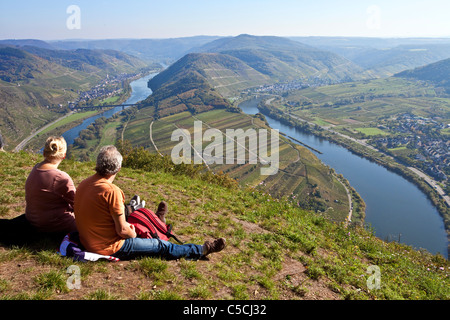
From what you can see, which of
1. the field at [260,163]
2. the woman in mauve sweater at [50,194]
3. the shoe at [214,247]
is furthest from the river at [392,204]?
the woman in mauve sweater at [50,194]

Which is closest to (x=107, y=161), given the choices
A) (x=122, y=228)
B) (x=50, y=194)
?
(x=122, y=228)

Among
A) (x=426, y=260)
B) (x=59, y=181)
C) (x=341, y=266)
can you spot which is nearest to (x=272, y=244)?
(x=341, y=266)

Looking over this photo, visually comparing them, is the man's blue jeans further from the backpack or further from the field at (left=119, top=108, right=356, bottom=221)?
the field at (left=119, top=108, right=356, bottom=221)

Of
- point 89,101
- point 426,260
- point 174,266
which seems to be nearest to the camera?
point 174,266

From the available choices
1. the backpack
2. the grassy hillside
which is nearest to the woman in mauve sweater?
the grassy hillside
